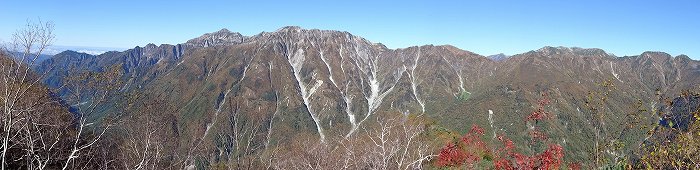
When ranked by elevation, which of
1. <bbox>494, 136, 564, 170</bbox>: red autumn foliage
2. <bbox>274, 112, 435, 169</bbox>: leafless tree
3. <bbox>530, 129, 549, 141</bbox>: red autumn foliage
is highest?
<bbox>530, 129, 549, 141</bbox>: red autumn foliage

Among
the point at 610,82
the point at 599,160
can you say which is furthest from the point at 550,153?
the point at 610,82

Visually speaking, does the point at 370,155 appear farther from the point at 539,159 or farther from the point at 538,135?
the point at 538,135

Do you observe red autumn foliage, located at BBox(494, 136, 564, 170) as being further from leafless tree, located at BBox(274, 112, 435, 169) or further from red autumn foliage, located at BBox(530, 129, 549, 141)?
leafless tree, located at BBox(274, 112, 435, 169)

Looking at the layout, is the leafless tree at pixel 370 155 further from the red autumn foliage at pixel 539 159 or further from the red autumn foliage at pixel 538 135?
the red autumn foliage at pixel 538 135

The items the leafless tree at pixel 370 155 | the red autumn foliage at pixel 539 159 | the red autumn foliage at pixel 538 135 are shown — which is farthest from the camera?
the leafless tree at pixel 370 155

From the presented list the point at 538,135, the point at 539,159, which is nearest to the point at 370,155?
the point at 539,159

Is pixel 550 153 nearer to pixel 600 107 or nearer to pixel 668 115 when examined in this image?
pixel 600 107

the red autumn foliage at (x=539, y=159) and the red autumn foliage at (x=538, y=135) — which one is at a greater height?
the red autumn foliage at (x=538, y=135)

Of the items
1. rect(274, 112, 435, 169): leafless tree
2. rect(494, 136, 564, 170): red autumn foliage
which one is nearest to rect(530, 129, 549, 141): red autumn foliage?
rect(494, 136, 564, 170): red autumn foliage

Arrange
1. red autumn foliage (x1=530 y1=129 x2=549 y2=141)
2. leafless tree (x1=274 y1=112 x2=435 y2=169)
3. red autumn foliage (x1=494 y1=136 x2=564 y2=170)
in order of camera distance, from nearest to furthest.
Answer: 1. red autumn foliage (x1=494 y1=136 x2=564 y2=170)
2. red autumn foliage (x1=530 y1=129 x2=549 y2=141)
3. leafless tree (x1=274 y1=112 x2=435 y2=169)

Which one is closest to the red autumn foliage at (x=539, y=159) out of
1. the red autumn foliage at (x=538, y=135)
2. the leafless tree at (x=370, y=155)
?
the red autumn foliage at (x=538, y=135)

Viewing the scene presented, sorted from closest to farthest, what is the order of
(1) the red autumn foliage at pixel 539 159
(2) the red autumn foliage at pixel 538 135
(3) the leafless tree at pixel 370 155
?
1. (1) the red autumn foliage at pixel 539 159
2. (2) the red autumn foliage at pixel 538 135
3. (3) the leafless tree at pixel 370 155
